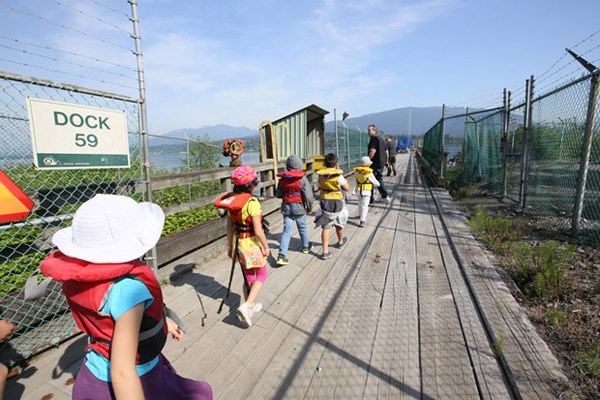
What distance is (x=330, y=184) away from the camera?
4.41m

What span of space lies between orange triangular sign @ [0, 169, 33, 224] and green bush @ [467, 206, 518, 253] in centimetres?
513

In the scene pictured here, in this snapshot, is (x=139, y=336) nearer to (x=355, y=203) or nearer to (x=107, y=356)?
(x=107, y=356)

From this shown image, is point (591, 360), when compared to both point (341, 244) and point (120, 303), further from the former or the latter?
point (341, 244)

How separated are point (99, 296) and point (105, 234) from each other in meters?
0.23

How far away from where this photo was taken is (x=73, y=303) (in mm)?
1176

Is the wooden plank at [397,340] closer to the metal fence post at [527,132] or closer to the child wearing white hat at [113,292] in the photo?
the child wearing white hat at [113,292]

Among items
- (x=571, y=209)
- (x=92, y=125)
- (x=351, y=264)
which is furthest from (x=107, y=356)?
(x=571, y=209)

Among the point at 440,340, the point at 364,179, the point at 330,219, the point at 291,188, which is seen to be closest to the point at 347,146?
the point at 364,179

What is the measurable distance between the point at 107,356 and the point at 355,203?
23.3ft

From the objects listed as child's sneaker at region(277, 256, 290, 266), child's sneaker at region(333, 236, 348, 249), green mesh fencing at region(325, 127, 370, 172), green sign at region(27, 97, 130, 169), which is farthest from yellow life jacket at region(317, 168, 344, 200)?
green mesh fencing at region(325, 127, 370, 172)

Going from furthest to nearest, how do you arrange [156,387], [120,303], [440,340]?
1. [440,340]
2. [156,387]
3. [120,303]

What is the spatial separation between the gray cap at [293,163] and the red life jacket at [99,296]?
115 inches

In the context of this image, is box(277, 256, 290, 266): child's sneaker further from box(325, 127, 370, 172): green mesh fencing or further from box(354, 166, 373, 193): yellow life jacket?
box(325, 127, 370, 172): green mesh fencing

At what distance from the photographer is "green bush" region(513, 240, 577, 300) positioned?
306 centimetres
